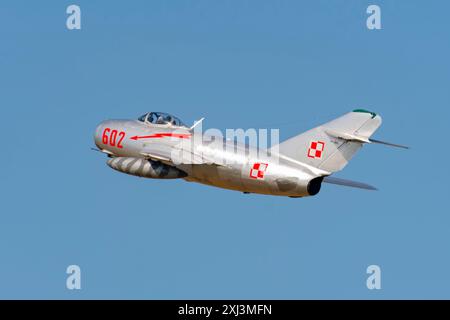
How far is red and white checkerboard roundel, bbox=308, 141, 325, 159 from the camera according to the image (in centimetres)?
5469

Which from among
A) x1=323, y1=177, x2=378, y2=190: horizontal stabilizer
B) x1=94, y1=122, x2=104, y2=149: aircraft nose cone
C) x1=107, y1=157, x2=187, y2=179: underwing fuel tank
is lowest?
x1=323, y1=177, x2=378, y2=190: horizontal stabilizer

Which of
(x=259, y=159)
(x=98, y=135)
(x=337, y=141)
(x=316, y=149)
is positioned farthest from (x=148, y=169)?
(x=337, y=141)

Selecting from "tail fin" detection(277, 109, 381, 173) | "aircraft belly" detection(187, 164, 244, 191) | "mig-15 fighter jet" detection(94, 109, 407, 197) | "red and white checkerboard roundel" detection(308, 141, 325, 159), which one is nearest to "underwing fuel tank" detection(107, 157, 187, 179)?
"mig-15 fighter jet" detection(94, 109, 407, 197)

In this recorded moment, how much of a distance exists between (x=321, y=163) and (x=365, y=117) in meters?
2.70

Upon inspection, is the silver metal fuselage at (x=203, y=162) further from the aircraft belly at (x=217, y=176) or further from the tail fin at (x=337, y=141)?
the tail fin at (x=337, y=141)

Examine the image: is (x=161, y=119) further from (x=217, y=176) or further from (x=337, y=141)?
(x=337, y=141)

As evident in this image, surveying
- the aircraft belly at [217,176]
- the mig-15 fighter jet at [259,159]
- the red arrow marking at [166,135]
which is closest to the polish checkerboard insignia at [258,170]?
the mig-15 fighter jet at [259,159]

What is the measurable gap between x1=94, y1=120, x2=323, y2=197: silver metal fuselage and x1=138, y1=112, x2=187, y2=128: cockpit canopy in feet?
0.88

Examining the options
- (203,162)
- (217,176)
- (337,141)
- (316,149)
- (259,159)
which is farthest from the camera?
(203,162)

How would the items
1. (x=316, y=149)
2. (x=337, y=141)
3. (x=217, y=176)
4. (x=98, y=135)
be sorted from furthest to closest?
(x=98, y=135) < (x=217, y=176) < (x=316, y=149) < (x=337, y=141)

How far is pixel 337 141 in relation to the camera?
54.6 m

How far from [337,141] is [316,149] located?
3.16ft

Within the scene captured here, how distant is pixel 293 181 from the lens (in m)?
54.0

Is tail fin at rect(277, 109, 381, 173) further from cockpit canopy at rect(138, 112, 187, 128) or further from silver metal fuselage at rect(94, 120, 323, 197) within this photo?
cockpit canopy at rect(138, 112, 187, 128)
